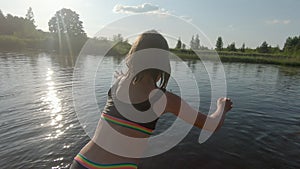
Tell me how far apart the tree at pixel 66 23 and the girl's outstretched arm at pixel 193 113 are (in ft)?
339

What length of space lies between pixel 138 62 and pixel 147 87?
0.23 metres

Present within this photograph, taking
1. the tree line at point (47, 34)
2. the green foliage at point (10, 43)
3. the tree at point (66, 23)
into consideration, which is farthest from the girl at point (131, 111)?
the tree at point (66, 23)

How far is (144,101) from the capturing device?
1.77m

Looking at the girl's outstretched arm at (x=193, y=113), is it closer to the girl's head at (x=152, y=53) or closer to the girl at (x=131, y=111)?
the girl at (x=131, y=111)

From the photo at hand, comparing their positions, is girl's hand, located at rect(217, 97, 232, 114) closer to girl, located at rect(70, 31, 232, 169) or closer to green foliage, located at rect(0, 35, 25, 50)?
girl, located at rect(70, 31, 232, 169)

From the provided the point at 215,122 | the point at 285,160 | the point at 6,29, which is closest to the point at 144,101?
the point at 215,122

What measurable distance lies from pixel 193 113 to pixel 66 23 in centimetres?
10924

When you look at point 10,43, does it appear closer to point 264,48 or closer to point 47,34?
point 47,34

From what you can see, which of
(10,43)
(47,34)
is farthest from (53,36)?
(10,43)

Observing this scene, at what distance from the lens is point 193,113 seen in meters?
1.89

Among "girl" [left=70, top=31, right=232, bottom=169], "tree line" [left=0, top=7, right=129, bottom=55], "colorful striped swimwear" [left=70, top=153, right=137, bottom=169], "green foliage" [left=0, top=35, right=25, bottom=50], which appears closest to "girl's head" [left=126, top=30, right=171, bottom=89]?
"girl" [left=70, top=31, right=232, bottom=169]

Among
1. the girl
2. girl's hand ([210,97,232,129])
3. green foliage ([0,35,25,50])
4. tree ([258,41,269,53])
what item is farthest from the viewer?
tree ([258,41,269,53])

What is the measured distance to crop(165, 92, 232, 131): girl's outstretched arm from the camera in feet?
5.92

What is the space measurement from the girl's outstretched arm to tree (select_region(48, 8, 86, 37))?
10333 centimetres
